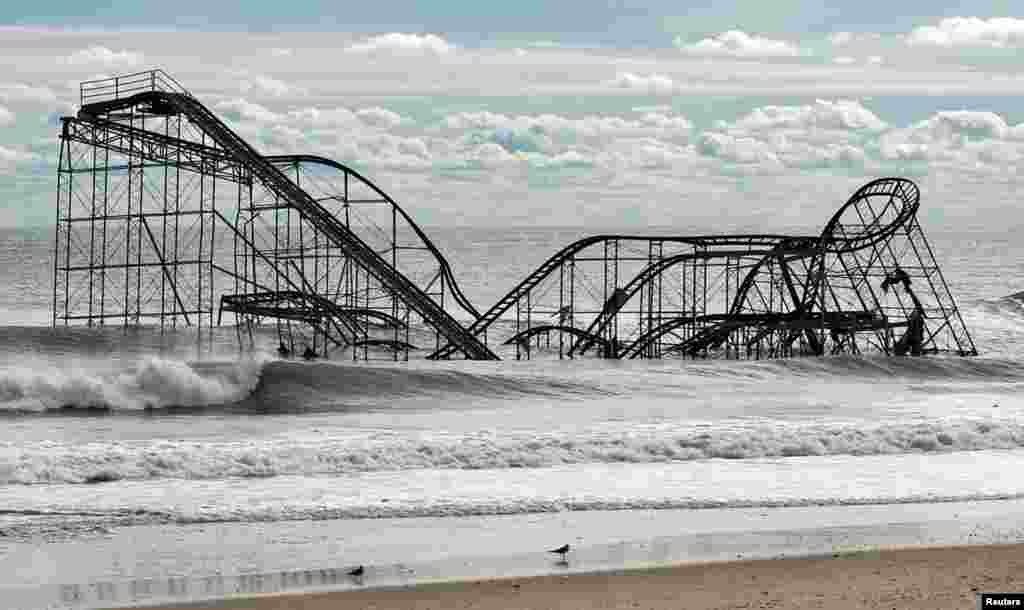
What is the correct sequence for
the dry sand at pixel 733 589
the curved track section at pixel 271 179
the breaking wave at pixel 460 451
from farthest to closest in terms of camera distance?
the curved track section at pixel 271 179, the breaking wave at pixel 460 451, the dry sand at pixel 733 589

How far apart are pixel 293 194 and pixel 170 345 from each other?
1315cm

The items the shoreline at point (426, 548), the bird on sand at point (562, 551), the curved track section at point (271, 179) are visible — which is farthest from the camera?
the curved track section at point (271, 179)

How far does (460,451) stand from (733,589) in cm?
880

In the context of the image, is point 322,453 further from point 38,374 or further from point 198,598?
point 38,374

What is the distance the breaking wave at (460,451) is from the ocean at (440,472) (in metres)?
0.05

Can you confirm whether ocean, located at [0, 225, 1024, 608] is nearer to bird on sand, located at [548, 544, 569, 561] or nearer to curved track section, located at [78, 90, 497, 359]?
bird on sand, located at [548, 544, 569, 561]

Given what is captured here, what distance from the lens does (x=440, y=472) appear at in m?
19.0

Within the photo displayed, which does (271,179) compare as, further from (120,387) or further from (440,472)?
(440,472)

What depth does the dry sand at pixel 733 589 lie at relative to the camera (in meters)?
11.3

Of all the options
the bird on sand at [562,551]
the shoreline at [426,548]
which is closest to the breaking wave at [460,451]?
the shoreline at [426,548]

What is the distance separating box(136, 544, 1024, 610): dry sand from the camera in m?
11.3

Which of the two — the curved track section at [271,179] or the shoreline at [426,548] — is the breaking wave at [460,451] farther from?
the curved track section at [271,179]

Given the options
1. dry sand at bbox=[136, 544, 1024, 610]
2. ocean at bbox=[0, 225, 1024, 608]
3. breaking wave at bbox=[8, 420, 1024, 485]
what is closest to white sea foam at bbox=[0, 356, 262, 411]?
ocean at bbox=[0, 225, 1024, 608]

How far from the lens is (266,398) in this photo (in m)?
31.4
